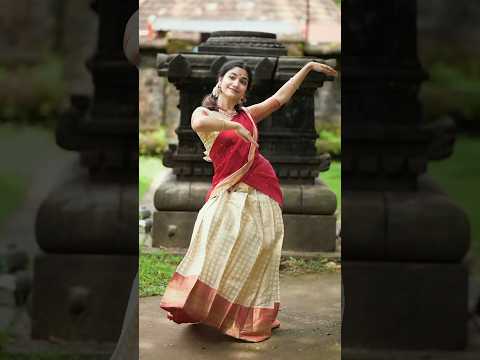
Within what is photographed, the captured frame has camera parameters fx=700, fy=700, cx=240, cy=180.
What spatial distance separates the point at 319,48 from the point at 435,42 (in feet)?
6.72

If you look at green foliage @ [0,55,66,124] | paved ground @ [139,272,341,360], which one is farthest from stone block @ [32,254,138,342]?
green foliage @ [0,55,66,124]

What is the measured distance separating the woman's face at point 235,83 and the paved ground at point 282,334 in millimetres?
883

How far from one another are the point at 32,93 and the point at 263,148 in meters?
1.29

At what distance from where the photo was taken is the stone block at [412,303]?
2629 mm

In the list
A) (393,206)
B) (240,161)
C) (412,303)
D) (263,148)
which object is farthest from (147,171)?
(412,303)

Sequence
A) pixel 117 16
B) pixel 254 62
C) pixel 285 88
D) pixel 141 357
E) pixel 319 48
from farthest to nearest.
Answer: pixel 319 48, pixel 254 62, pixel 285 88, pixel 141 357, pixel 117 16

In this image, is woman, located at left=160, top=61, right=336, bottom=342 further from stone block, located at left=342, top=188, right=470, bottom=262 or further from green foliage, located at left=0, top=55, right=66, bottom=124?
green foliage, located at left=0, top=55, right=66, bottom=124

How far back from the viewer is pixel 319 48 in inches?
182

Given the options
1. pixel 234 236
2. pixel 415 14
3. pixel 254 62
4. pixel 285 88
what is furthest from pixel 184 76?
pixel 415 14

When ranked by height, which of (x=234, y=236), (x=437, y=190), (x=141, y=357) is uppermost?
(x=437, y=190)

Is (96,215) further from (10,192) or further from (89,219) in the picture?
(10,192)

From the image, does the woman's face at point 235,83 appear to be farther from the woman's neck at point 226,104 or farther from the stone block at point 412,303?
the stone block at point 412,303

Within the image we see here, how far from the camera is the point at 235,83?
300cm

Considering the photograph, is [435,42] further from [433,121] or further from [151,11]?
[151,11]
